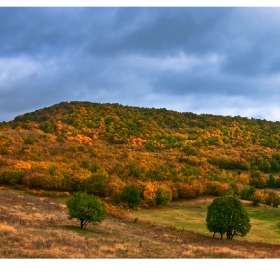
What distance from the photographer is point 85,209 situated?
39844mm

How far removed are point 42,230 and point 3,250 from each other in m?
12.1

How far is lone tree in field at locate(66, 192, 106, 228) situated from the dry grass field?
1464 millimetres

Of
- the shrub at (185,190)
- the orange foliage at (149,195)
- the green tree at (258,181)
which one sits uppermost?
the green tree at (258,181)

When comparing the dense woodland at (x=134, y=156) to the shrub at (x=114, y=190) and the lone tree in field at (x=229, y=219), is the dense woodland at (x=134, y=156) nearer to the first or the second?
the shrub at (x=114, y=190)

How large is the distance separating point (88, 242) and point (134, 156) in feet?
288

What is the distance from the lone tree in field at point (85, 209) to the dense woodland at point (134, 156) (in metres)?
30.2

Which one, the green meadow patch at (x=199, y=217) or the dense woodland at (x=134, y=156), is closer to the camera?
the green meadow patch at (x=199, y=217)

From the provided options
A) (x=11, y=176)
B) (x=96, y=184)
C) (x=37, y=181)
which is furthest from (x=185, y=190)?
(x=11, y=176)

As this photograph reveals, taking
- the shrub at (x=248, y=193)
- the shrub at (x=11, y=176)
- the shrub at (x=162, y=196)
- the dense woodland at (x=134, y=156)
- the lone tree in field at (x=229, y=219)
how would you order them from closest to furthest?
the lone tree in field at (x=229, y=219) → the shrub at (x=162, y=196) → the shrub at (x=11, y=176) → the dense woodland at (x=134, y=156) → the shrub at (x=248, y=193)

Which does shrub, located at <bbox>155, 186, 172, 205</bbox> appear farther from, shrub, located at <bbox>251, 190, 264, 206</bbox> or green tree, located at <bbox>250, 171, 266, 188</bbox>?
green tree, located at <bbox>250, 171, 266, 188</bbox>

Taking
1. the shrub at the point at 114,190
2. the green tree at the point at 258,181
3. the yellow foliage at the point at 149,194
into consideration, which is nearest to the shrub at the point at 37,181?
the shrub at the point at 114,190

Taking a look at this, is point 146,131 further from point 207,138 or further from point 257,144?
point 257,144

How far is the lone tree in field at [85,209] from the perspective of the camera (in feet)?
131

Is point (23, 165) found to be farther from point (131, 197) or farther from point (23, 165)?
point (131, 197)
